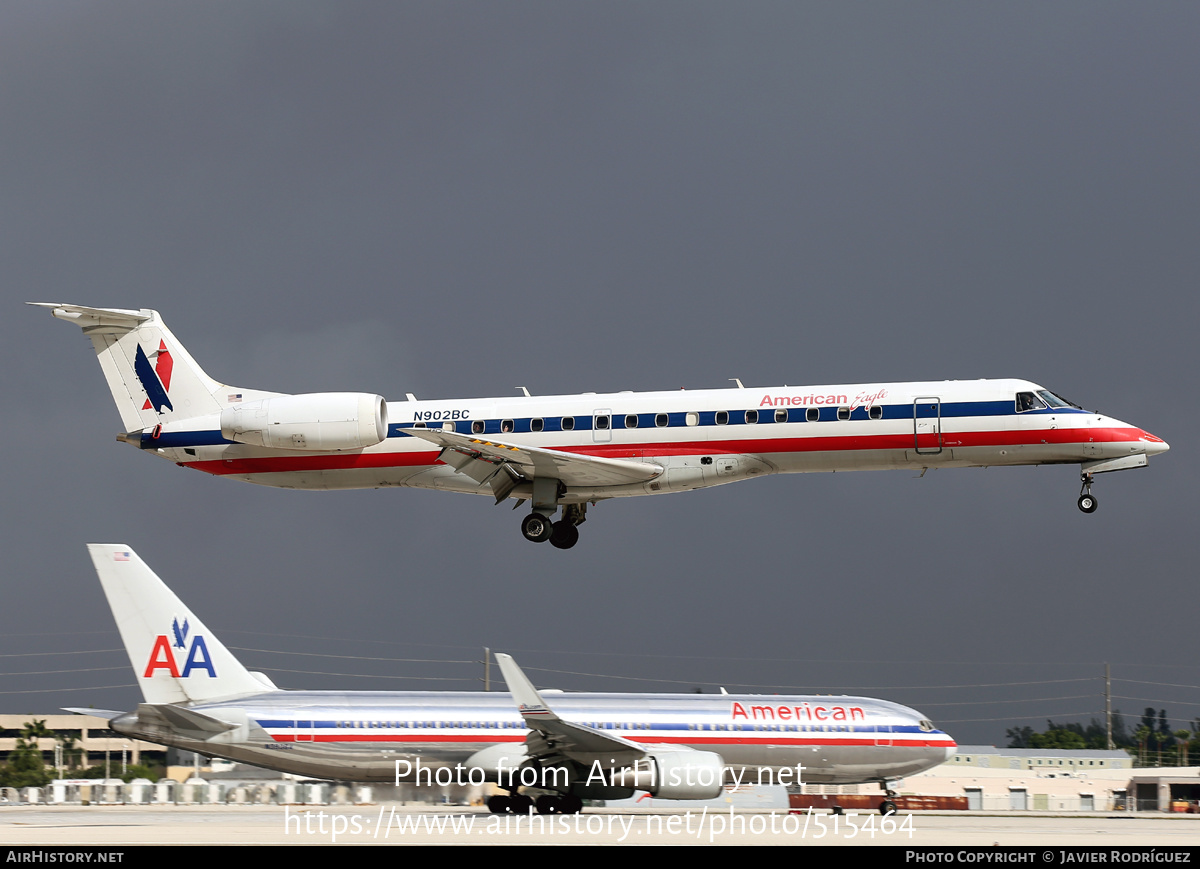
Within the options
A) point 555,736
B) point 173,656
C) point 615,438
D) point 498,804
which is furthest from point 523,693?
point 173,656

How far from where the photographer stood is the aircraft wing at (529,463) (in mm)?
26766

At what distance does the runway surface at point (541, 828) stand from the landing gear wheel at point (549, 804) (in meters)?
0.44

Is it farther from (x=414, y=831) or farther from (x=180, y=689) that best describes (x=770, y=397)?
(x=180, y=689)

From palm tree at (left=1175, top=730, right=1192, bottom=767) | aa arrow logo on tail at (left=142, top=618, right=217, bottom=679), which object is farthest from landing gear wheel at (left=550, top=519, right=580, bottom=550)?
palm tree at (left=1175, top=730, right=1192, bottom=767)

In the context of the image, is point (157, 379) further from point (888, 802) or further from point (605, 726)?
point (888, 802)

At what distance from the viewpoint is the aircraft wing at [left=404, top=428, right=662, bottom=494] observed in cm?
2677

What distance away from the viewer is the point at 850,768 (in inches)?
1195

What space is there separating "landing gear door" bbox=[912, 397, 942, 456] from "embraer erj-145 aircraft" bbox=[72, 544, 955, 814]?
688 centimetres

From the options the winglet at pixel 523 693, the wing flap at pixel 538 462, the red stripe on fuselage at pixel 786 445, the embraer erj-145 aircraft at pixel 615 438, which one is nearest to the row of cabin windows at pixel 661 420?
the embraer erj-145 aircraft at pixel 615 438

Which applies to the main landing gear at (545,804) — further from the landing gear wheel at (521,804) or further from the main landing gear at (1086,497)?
the main landing gear at (1086,497)

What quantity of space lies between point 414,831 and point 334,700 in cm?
473
